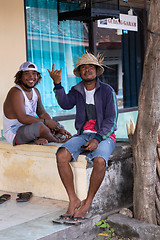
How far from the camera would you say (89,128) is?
14.0 ft

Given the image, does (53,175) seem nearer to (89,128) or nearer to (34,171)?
(34,171)

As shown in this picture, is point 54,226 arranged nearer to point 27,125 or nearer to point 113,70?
point 27,125

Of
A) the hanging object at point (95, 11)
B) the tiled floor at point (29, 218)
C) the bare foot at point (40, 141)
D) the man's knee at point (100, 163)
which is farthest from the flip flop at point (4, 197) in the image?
the hanging object at point (95, 11)

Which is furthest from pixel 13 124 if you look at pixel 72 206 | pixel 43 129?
pixel 72 206

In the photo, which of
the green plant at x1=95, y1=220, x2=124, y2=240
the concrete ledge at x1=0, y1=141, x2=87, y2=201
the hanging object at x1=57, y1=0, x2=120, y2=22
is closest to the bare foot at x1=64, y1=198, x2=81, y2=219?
the concrete ledge at x1=0, y1=141, x2=87, y2=201

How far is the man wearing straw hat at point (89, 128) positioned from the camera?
3.83 metres

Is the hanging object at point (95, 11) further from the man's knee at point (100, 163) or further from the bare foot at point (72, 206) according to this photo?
the bare foot at point (72, 206)

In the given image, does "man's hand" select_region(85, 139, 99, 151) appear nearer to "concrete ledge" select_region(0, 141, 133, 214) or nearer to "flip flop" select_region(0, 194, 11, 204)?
"concrete ledge" select_region(0, 141, 133, 214)

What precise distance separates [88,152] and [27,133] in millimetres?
899

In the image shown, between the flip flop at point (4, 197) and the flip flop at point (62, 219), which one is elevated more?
the flip flop at point (62, 219)

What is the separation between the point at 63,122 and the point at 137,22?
321 cm

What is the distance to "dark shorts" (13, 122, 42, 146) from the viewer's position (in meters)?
4.64

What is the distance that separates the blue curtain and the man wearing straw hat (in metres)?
2.43

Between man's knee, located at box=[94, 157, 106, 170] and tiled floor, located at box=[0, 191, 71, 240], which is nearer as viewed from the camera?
tiled floor, located at box=[0, 191, 71, 240]
